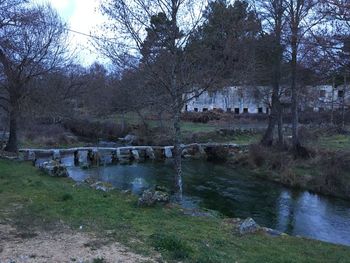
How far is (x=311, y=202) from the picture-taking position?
20.7 metres

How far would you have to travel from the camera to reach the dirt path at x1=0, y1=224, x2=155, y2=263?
7828mm

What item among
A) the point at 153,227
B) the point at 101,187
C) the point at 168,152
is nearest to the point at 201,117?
the point at 168,152

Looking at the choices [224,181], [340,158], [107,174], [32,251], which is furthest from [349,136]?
[32,251]

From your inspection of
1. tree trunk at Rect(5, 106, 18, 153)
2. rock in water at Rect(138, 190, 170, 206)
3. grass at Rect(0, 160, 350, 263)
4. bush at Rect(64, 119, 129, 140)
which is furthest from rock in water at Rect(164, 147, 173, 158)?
rock in water at Rect(138, 190, 170, 206)

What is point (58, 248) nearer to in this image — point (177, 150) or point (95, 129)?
point (177, 150)

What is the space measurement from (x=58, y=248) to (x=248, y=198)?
46.3 ft

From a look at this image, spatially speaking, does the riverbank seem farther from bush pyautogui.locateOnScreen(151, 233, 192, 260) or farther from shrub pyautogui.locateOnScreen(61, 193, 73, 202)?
bush pyautogui.locateOnScreen(151, 233, 192, 260)

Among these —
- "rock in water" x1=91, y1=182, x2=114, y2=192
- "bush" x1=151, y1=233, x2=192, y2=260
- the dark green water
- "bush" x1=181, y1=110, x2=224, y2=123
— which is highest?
"bush" x1=181, y1=110, x2=224, y2=123

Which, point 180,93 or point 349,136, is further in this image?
point 349,136

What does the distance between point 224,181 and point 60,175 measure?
9.55 metres

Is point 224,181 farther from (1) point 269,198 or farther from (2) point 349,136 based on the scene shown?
(2) point 349,136

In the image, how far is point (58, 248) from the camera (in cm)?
853

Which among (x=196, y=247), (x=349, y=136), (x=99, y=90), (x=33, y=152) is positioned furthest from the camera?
(x=99, y=90)

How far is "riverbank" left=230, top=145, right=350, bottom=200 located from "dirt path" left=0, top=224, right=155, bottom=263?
52.0 ft
